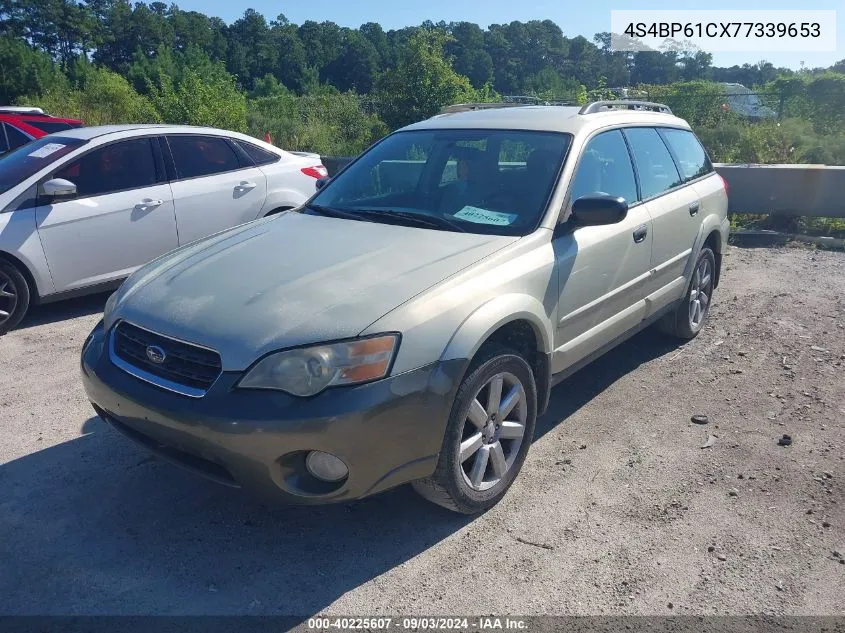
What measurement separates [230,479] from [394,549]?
0.78 m

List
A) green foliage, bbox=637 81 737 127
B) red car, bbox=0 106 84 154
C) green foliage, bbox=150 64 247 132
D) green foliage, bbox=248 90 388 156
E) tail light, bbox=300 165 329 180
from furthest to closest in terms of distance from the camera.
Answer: green foliage, bbox=248 90 388 156, green foliage, bbox=150 64 247 132, green foliage, bbox=637 81 737 127, red car, bbox=0 106 84 154, tail light, bbox=300 165 329 180

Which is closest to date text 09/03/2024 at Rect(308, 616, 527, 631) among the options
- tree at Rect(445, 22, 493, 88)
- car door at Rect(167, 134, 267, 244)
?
car door at Rect(167, 134, 267, 244)

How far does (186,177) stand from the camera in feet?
21.9

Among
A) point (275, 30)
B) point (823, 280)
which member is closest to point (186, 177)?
point (823, 280)

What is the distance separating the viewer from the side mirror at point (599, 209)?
11.8 feet

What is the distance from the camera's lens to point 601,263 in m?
4.02

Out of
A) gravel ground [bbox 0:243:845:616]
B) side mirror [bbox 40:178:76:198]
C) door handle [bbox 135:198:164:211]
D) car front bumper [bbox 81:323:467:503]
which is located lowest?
gravel ground [bbox 0:243:845:616]

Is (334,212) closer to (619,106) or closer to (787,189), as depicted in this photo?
(619,106)

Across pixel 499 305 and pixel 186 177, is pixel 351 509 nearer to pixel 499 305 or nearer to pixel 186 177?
pixel 499 305

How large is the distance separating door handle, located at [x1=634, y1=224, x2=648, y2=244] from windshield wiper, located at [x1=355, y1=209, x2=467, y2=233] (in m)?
1.25

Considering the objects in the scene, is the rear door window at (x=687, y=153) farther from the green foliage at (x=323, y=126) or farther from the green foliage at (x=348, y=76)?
the green foliage at (x=323, y=126)

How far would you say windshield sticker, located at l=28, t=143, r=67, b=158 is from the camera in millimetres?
6113

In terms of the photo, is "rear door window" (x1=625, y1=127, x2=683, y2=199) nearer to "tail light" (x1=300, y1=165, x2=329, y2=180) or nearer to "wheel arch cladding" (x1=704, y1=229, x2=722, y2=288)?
"wheel arch cladding" (x1=704, y1=229, x2=722, y2=288)

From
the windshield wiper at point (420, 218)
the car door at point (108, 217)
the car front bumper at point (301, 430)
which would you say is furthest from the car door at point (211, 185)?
the car front bumper at point (301, 430)
